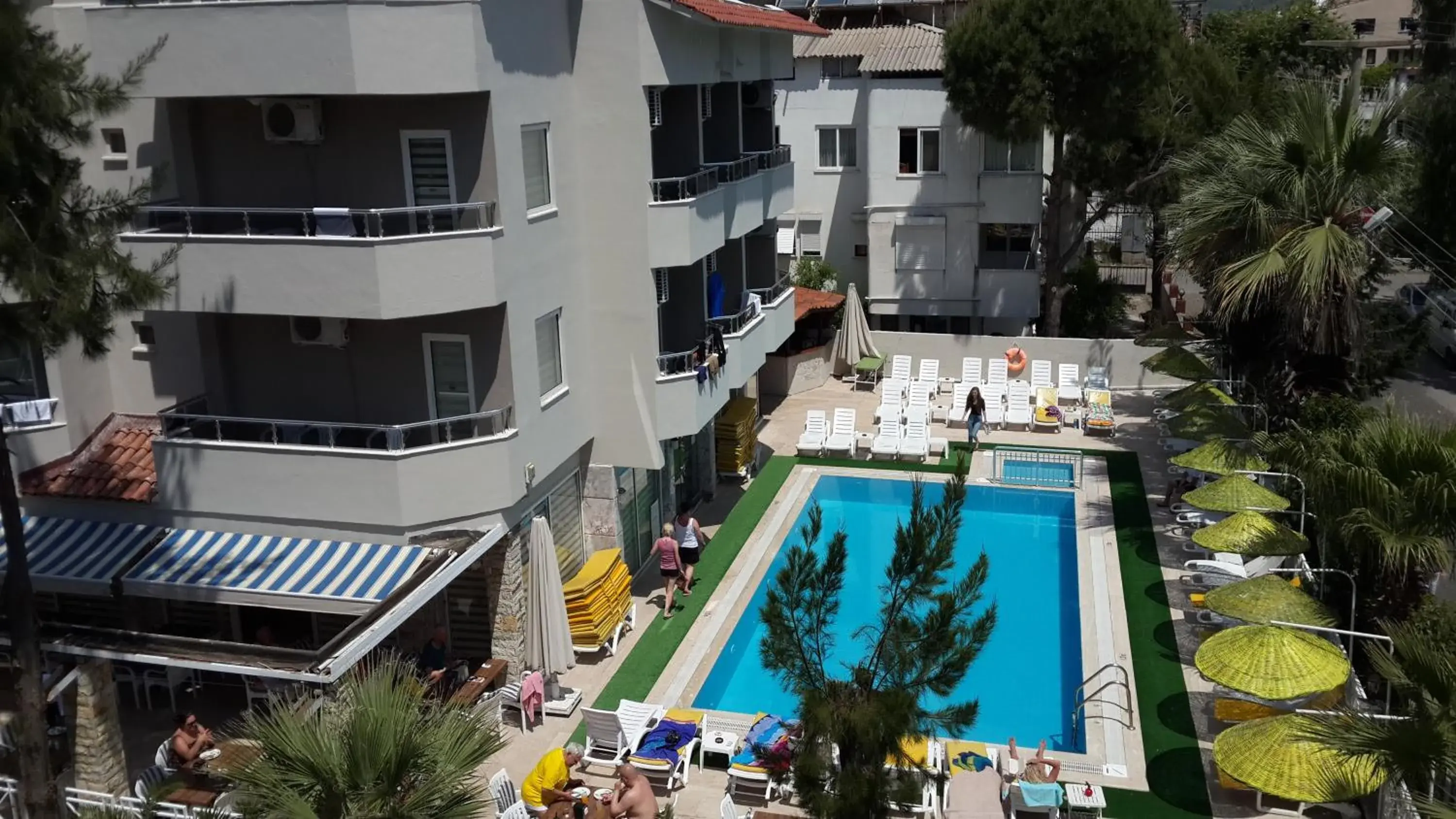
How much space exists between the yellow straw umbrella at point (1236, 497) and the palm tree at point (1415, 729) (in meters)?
8.76

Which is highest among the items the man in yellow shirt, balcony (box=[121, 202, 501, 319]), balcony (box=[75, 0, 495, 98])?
balcony (box=[75, 0, 495, 98])

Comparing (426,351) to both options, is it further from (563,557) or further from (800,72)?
(800,72)

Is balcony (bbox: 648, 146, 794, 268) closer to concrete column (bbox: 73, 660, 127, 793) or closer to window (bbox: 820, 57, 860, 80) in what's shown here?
concrete column (bbox: 73, 660, 127, 793)

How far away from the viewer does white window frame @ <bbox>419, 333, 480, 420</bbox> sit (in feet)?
59.9

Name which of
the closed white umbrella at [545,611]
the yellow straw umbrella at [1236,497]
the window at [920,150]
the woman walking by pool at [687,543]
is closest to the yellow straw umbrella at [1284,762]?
the yellow straw umbrella at [1236,497]

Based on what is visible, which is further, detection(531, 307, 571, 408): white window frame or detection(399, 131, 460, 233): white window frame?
detection(531, 307, 571, 408): white window frame

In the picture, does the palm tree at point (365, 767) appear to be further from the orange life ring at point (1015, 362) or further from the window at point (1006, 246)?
the window at point (1006, 246)

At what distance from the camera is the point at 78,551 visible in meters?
17.9

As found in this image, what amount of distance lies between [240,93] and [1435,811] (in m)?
16.1

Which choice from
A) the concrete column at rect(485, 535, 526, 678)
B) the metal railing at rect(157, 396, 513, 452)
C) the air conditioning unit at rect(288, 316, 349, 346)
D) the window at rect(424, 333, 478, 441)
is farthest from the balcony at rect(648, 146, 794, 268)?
the concrete column at rect(485, 535, 526, 678)

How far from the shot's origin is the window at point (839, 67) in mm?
41594

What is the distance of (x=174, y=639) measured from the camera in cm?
1542

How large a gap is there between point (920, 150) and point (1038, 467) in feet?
44.9

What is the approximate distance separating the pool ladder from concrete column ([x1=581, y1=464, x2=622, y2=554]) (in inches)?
336
